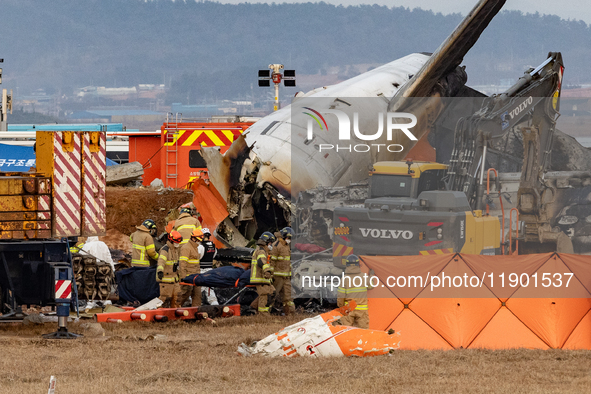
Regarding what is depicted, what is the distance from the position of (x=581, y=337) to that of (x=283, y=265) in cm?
533

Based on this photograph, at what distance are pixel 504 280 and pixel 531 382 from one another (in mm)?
3493

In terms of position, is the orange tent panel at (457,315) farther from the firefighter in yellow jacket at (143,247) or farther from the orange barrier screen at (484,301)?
the firefighter in yellow jacket at (143,247)

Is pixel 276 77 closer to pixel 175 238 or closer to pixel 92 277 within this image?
pixel 175 238

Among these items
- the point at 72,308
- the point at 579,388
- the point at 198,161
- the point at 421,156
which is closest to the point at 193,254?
the point at 72,308

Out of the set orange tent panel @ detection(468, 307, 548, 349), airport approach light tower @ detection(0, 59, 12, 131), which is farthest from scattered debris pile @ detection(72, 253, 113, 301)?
airport approach light tower @ detection(0, 59, 12, 131)

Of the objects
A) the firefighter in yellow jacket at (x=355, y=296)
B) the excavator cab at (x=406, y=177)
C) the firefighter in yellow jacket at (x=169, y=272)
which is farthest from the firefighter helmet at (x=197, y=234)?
the firefighter in yellow jacket at (x=355, y=296)

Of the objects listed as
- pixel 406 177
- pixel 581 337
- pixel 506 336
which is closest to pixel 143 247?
pixel 406 177

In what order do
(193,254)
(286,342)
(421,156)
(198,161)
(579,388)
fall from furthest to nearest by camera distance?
1. (198,161)
2. (193,254)
3. (421,156)
4. (286,342)
5. (579,388)

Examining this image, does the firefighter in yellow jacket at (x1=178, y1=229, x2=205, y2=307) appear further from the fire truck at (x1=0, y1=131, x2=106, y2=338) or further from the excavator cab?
the excavator cab

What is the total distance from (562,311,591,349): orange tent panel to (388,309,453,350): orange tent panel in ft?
5.82

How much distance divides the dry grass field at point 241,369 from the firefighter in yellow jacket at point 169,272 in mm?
2833

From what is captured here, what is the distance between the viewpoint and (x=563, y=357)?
10328 mm

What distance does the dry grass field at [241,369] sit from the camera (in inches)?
322

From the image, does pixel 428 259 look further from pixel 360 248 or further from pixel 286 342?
pixel 286 342
